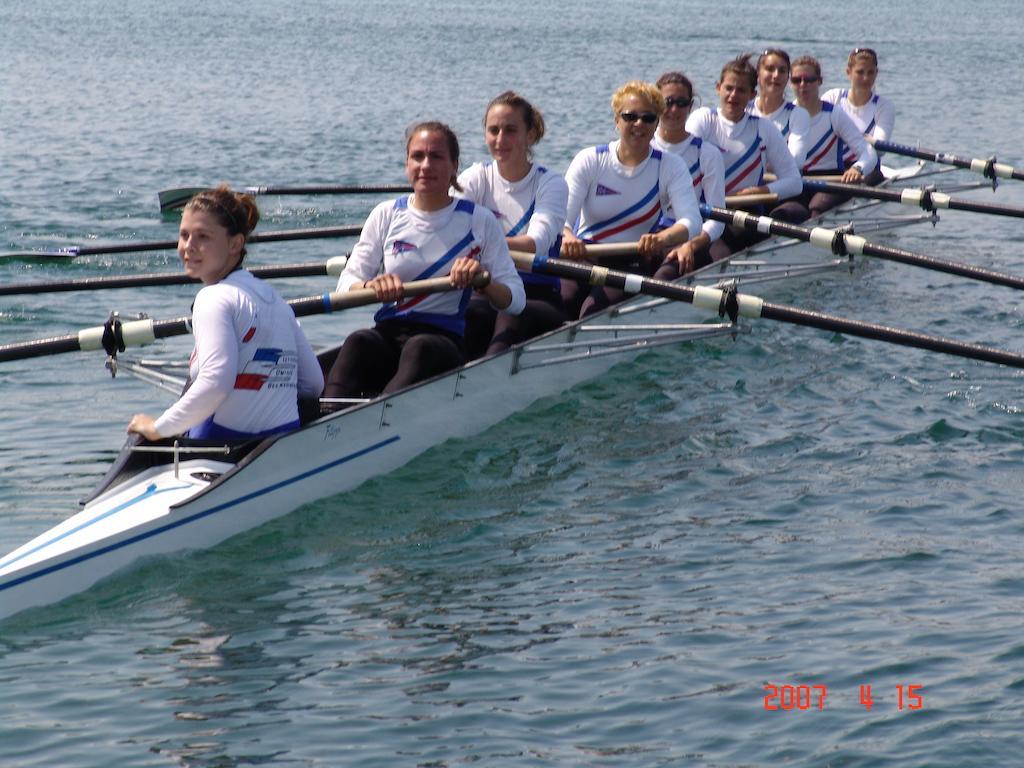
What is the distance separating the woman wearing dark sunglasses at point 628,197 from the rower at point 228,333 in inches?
142

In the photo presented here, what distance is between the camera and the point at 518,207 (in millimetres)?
9211

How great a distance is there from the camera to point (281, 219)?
1620cm

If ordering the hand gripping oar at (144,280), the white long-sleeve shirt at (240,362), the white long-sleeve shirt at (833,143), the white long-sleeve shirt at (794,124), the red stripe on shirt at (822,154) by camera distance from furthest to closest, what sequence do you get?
the red stripe on shirt at (822,154) < the white long-sleeve shirt at (833,143) < the white long-sleeve shirt at (794,124) < the hand gripping oar at (144,280) < the white long-sleeve shirt at (240,362)

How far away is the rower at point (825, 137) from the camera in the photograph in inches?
582

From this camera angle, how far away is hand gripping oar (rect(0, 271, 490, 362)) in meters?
7.11

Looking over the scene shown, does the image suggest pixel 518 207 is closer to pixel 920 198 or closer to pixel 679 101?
pixel 679 101

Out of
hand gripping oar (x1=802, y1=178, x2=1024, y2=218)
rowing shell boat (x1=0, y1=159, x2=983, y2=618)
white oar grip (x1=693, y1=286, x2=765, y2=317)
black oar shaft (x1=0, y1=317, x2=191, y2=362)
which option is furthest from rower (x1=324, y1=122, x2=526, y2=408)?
hand gripping oar (x1=802, y1=178, x2=1024, y2=218)

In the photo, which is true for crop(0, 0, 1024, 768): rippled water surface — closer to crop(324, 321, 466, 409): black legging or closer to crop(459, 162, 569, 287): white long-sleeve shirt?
crop(324, 321, 466, 409): black legging

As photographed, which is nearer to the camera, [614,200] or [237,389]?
[237,389]

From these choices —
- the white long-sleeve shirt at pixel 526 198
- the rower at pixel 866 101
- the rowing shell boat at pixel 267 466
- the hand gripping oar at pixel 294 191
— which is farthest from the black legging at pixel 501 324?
the rower at pixel 866 101

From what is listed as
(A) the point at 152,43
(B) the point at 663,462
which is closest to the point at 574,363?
(B) the point at 663,462

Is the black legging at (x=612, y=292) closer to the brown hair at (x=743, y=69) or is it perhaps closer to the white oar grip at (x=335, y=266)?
the white oar grip at (x=335, y=266)

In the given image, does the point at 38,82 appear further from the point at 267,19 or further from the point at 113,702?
the point at 113,702

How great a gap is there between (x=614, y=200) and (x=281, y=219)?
22.3 ft
